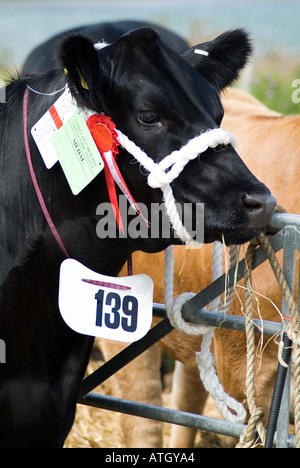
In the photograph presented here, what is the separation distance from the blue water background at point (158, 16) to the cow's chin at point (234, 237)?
817 cm

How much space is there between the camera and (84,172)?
1.84 meters

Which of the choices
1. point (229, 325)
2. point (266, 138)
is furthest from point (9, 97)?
point (266, 138)

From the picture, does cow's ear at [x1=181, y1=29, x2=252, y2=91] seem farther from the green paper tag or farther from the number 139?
the number 139

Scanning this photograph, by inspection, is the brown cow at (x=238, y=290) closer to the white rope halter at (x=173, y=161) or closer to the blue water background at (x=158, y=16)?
the white rope halter at (x=173, y=161)

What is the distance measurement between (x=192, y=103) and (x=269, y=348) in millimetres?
1139

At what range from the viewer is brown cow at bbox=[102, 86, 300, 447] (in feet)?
8.70

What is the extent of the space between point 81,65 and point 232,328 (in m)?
0.81

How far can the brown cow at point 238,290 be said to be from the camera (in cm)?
265

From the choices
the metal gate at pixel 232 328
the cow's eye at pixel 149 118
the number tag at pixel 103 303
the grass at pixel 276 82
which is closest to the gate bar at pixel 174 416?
the metal gate at pixel 232 328

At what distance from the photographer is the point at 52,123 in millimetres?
1916

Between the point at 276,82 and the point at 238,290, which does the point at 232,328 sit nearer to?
the point at 238,290

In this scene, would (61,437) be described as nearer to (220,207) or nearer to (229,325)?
(229,325)
